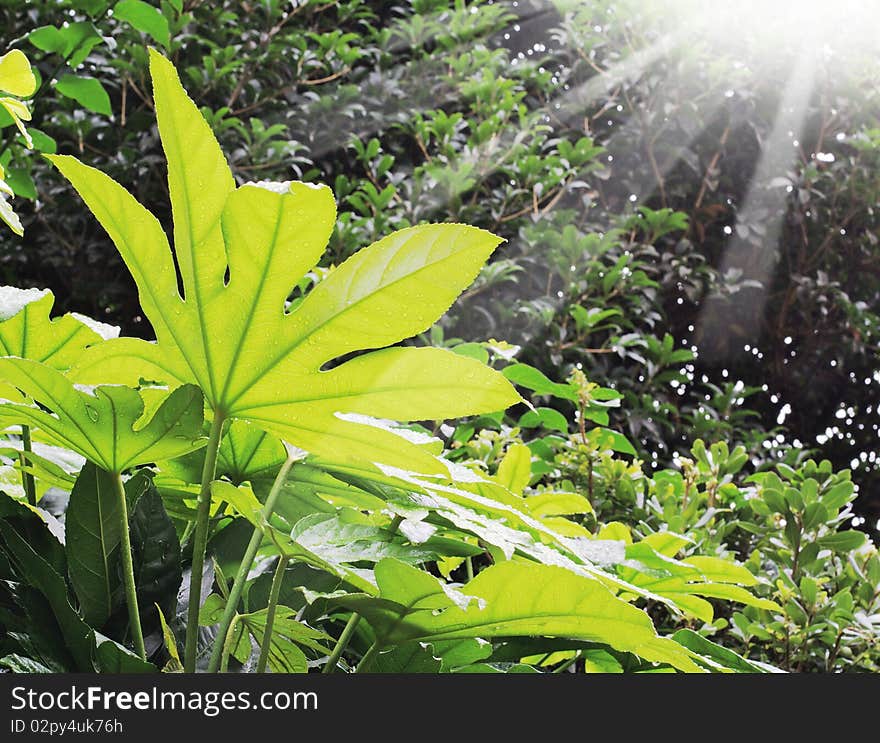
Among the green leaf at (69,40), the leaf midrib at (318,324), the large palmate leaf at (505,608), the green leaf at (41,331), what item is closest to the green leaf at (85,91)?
the green leaf at (69,40)

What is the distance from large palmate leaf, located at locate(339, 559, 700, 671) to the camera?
1.48ft

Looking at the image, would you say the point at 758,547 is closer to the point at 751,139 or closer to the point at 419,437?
the point at 419,437

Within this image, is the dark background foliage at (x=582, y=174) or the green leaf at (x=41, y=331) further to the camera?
the dark background foliage at (x=582, y=174)

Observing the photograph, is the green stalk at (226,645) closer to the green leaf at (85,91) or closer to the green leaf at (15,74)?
the green leaf at (15,74)

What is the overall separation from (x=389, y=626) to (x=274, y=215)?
24cm

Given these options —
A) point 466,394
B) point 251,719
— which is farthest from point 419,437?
point 251,719

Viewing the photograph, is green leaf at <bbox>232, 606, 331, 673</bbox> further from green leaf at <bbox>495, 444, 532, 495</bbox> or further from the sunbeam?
the sunbeam

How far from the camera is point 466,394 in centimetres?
47

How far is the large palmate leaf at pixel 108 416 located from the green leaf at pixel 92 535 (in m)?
0.04

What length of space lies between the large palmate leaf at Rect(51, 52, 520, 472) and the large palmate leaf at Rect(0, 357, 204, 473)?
0.02 metres

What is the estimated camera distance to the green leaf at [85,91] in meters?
1.47

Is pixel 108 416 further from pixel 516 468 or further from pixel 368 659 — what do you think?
pixel 516 468

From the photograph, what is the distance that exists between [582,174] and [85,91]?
2.21m

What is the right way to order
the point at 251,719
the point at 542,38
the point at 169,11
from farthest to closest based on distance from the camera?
1. the point at 542,38
2. the point at 169,11
3. the point at 251,719
